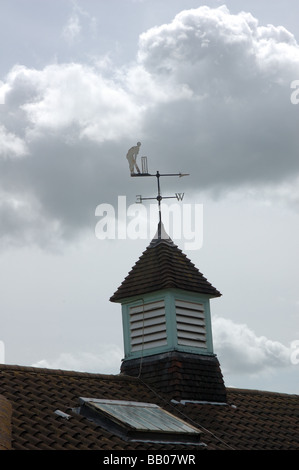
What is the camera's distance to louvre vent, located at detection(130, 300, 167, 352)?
21266 millimetres

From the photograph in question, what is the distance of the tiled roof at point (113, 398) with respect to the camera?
15.0 metres

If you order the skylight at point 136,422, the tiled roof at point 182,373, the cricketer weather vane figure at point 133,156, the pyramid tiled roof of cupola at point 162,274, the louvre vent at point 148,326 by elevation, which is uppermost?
the cricketer weather vane figure at point 133,156

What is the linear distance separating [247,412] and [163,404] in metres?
2.65

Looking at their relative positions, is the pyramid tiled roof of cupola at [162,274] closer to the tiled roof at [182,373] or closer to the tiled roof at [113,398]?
the tiled roof at [182,373]

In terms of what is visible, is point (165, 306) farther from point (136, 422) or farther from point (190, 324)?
point (136, 422)

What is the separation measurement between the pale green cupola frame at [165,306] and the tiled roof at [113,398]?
129 centimetres

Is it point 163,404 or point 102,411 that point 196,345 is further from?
point 102,411

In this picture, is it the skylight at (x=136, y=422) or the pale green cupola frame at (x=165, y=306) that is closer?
the skylight at (x=136, y=422)

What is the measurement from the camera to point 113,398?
718 inches

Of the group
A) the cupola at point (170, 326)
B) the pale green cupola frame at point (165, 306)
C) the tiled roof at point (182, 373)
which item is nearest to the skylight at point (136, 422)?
the tiled roof at point (182, 373)

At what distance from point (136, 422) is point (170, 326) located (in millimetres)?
4889

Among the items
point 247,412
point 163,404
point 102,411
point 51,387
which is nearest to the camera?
point 102,411
